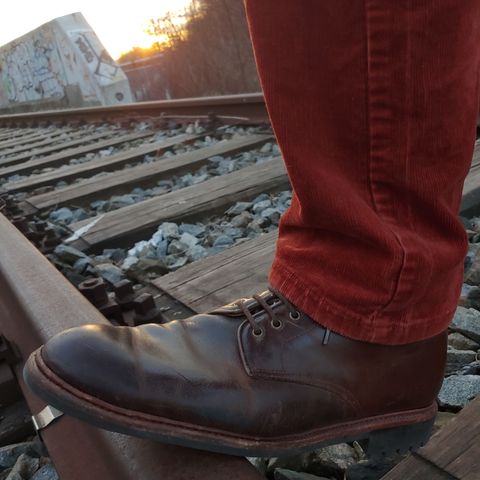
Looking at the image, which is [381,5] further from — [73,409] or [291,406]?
[73,409]

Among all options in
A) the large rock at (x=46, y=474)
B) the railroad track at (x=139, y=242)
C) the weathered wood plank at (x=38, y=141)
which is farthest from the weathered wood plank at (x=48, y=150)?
the large rock at (x=46, y=474)

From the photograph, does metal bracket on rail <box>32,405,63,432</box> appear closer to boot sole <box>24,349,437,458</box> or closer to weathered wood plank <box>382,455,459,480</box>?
boot sole <box>24,349,437,458</box>

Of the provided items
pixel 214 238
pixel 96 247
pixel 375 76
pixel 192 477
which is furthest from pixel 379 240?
pixel 96 247

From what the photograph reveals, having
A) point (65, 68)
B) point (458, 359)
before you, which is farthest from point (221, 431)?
point (65, 68)

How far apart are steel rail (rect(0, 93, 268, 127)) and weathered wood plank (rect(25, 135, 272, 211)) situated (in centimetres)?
59

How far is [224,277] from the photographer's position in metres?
1.78

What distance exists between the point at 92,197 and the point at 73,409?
261 centimetres

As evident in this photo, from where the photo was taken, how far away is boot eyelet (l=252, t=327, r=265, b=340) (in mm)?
940

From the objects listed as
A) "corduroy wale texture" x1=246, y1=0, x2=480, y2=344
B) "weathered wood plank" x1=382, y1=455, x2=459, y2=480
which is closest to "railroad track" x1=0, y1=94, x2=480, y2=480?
"weathered wood plank" x1=382, y1=455, x2=459, y2=480

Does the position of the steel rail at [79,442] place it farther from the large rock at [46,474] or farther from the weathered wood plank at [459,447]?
the weathered wood plank at [459,447]

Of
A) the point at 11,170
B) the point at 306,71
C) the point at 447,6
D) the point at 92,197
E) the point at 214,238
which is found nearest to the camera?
the point at 447,6

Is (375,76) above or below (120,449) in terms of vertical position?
above

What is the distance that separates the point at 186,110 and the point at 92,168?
1.83 metres

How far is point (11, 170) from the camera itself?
480cm
